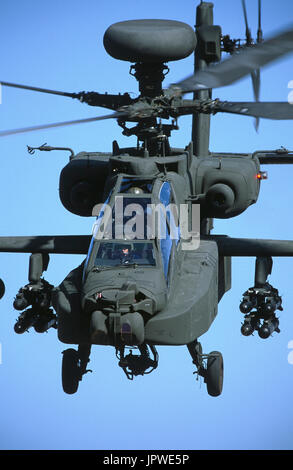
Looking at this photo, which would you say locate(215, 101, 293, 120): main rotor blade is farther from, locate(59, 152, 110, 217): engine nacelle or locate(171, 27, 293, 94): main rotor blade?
locate(59, 152, 110, 217): engine nacelle

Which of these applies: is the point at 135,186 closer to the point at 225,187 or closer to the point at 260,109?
the point at 260,109

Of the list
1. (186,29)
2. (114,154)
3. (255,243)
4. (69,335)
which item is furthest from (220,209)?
(69,335)

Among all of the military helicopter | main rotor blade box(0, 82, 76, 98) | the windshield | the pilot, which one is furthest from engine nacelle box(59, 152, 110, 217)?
the pilot

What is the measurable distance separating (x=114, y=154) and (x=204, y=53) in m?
3.51

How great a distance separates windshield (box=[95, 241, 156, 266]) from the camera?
13148mm

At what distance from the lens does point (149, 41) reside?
48.4 ft

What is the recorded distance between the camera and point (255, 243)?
16219mm

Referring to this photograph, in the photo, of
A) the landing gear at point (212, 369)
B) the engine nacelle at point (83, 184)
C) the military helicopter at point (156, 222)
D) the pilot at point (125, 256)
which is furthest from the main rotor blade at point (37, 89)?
the landing gear at point (212, 369)

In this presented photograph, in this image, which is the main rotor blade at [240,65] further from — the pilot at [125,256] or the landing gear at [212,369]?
the landing gear at [212,369]

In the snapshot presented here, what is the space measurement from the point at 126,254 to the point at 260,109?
2.75 m

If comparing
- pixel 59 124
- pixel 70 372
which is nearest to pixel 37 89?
pixel 59 124

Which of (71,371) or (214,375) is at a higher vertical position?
(71,371)

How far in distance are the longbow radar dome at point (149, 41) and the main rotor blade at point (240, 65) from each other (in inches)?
28.6

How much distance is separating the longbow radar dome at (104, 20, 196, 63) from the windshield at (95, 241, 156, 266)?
3.14 m
